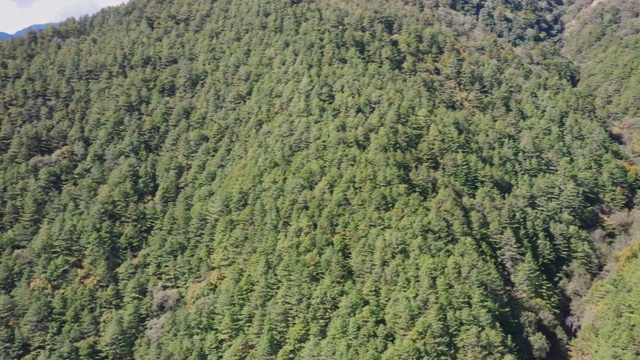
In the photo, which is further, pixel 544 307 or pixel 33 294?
pixel 33 294

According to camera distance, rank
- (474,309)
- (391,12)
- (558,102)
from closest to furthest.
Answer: (474,309)
(558,102)
(391,12)

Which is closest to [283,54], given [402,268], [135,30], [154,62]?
[154,62]

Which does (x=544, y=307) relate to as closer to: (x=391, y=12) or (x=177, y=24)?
(x=391, y=12)

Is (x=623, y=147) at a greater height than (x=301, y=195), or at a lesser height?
lesser

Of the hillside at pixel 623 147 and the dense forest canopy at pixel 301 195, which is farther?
the dense forest canopy at pixel 301 195

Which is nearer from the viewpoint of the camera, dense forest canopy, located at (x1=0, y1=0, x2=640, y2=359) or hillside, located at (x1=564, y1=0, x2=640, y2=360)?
hillside, located at (x1=564, y1=0, x2=640, y2=360)

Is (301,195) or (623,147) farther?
(623,147)

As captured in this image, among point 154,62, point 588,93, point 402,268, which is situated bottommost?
point 588,93

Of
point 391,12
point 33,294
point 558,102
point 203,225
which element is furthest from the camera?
point 391,12
